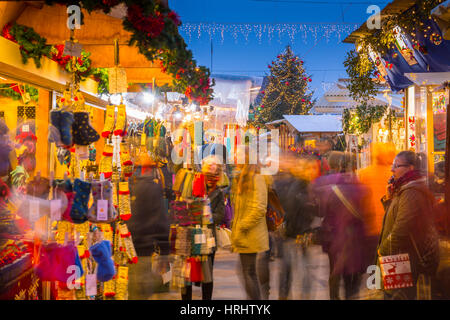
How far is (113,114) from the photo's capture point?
4.11m

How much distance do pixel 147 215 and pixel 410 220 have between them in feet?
9.55

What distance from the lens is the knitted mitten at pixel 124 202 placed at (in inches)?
161

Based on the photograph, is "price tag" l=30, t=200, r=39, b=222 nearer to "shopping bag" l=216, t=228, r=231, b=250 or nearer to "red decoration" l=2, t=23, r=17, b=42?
"red decoration" l=2, t=23, r=17, b=42

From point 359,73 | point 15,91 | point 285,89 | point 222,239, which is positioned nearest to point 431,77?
point 359,73

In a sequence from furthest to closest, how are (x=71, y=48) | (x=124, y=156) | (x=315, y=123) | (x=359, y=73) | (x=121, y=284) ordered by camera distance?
1. (x=315, y=123)
2. (x=359, y=73)
3. (x=124, y=156)
4. (x=121, y=284)
5. (x=71, y=48)

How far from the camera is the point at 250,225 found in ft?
14.2

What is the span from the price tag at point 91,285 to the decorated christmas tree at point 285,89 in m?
25.7

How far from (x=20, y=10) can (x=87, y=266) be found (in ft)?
8.13

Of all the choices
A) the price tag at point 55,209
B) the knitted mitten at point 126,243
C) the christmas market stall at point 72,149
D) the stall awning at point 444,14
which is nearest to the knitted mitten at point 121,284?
the christmas market stall at point 72,149

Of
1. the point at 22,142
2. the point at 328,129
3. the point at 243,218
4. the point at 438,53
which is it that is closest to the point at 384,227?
the point at 243,218

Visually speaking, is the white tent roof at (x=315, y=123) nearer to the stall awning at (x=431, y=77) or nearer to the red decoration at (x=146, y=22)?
the stall awning at (x=431, y=77)

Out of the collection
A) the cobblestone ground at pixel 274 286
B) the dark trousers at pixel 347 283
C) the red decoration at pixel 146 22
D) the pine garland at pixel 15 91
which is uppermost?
the pine garland at pixel 15 91

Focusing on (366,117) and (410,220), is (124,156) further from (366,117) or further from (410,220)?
(366,117)
